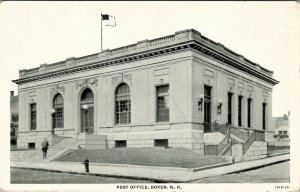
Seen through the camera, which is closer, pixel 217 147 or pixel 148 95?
pixel 217 147

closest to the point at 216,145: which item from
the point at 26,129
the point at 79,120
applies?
the point at 79,120

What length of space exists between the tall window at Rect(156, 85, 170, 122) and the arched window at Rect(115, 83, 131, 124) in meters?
2.67

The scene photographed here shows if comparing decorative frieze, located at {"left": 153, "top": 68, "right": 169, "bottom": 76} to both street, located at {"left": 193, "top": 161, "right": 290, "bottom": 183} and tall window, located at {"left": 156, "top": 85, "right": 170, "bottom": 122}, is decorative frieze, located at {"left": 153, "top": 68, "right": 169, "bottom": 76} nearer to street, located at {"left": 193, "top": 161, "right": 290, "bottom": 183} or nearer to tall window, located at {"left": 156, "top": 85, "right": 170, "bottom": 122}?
tall window, located at {"left": 156, "top": 85, "right": 170, "bottom": 122}

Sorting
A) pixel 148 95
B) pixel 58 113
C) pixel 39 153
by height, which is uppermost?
pixel 148 95

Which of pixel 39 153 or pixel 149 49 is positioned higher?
pixel 149 49

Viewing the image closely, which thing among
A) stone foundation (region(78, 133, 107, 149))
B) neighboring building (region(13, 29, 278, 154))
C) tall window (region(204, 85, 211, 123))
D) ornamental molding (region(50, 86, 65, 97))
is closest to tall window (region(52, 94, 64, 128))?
neighboring building (region(13, 29, 278, 154))

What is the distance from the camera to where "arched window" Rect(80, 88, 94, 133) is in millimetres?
30266

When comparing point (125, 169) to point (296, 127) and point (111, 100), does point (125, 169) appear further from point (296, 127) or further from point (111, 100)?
point (111, 100)

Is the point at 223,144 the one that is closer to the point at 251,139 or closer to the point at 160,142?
the point at 251,139

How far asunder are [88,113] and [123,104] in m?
3.91

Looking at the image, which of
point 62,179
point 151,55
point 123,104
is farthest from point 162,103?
point 62,179

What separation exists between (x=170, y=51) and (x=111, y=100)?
6383 millimetres

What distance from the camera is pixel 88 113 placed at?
3058 centimetres

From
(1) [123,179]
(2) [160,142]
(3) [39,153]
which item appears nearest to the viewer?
(1) [123,179]
